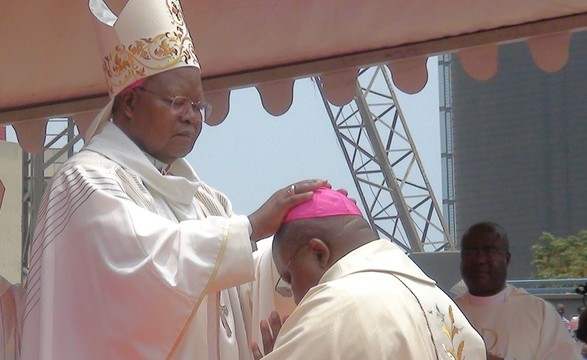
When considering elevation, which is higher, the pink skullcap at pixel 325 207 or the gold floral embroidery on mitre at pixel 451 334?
the pink skullcap at pixel 325 207

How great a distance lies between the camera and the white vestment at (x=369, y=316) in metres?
2.49

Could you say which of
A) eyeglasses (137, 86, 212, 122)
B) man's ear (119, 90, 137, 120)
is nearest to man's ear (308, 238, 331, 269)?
eyeglasses (137, 86, 212, 122)

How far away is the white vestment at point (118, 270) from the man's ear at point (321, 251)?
69 centimetres

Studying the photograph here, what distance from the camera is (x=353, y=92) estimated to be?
6172mm

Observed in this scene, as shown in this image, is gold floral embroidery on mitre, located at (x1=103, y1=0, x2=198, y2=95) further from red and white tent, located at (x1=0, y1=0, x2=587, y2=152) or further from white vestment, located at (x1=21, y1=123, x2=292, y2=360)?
red and white tent, located at (x1=0, y1=0, x2=587, y2=152)

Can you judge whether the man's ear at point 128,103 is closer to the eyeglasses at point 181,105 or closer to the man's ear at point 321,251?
the eyeglasses at point 181,105

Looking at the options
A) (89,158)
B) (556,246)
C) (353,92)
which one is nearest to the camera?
(89,158)

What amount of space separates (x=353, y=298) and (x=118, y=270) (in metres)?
1.02

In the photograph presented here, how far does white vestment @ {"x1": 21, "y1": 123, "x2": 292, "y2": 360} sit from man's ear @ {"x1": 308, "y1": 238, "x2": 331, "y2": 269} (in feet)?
2.25

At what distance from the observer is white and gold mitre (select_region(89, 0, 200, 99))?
146 inches

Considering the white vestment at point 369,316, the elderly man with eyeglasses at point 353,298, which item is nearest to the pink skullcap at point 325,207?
the elderly man with eyeglasses at point 353,298

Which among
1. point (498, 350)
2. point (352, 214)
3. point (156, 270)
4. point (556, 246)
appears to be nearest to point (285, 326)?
point (352, 214)

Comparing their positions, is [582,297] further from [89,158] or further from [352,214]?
[352,214]

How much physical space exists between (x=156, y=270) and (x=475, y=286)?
3.30 meters
